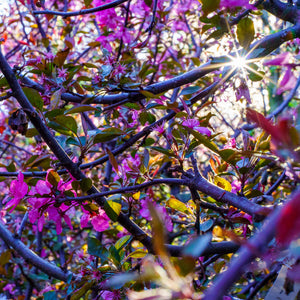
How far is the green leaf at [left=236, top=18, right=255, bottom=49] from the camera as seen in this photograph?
2.71 feet

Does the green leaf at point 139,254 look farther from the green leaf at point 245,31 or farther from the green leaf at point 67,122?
the green leaf at point 245,31

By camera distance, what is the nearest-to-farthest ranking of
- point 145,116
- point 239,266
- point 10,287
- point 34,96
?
point 239,266 < point 34,96 < point 145,116 < point 10,287

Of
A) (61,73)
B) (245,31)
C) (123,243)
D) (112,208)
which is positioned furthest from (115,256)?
(245,31)

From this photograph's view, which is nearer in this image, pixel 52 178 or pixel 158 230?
pixel 158 230

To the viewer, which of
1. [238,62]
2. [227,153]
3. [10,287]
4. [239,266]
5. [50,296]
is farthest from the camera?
[10,287]

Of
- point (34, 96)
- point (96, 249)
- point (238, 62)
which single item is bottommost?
point (96, 249)

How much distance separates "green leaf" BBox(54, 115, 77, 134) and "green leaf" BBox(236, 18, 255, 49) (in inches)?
18.6

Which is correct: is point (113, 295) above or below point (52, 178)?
below

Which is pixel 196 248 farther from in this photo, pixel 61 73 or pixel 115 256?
pixel 61 73

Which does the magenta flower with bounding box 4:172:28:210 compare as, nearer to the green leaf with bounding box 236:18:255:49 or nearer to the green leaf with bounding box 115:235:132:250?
the green leaf with bounding box 115:235:132:250

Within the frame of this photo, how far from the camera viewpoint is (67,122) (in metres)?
0.72

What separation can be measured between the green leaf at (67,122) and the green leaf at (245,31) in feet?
1.55

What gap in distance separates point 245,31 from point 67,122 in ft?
1.63

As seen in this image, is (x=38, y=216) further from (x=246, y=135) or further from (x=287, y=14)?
(x=287, y=14)
